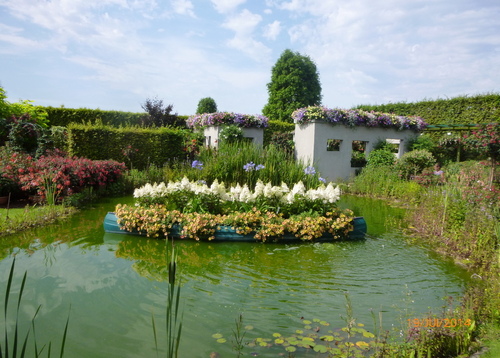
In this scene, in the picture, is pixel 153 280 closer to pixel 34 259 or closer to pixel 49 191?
pixel 34 259

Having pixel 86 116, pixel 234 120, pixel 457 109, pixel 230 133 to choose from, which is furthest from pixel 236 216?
pixel 457 109

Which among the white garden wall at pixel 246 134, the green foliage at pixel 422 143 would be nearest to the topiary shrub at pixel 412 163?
the green foliage at pixel 422 143

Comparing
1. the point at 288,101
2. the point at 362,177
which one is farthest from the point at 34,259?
the point at 288,101

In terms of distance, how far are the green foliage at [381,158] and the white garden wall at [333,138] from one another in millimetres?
621

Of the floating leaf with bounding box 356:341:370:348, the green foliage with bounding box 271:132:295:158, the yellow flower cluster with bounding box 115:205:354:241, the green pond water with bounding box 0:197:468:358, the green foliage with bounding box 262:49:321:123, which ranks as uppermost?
the green foliage with bounding box 262:49:321:123

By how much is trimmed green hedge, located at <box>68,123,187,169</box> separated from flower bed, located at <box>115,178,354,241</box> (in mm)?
5709

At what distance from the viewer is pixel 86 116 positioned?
1631 centimetres

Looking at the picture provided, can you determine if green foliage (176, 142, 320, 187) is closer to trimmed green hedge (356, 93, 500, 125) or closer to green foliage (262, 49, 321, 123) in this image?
trimmed green hedge (356, 93, 500, 125)

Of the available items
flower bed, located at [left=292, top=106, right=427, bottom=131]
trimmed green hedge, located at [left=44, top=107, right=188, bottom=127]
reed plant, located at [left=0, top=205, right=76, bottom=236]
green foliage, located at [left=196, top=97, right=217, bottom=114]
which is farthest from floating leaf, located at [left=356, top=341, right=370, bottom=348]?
green foliage, located at [left=196, top=97, right=217, bottom=114]

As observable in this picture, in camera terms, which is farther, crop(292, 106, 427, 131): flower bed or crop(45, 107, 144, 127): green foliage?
crop(45, 107, 144, 127): green foliage

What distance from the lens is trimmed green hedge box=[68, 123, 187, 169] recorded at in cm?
1130

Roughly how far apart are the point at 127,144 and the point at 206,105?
1352cm

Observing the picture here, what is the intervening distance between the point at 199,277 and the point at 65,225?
12.2ft

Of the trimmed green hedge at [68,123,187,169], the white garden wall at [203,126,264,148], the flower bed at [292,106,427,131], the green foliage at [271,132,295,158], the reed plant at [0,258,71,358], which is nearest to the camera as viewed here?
the reed plant at [0,258,71,358]
